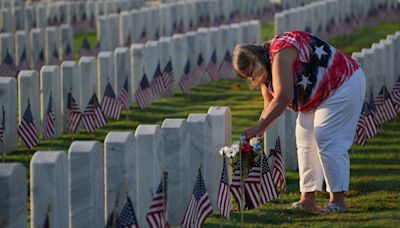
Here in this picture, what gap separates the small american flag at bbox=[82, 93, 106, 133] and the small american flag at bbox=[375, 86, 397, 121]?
3.49 meters

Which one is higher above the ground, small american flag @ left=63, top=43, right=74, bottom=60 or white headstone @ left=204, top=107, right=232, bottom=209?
small american flag @ left=63, top=43, right=74, bottom=60

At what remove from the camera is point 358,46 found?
A: 74.7 feet

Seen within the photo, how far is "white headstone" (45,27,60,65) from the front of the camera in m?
20.6

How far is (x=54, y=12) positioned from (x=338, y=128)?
735 inches

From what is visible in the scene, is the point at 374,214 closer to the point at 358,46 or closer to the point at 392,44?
the point at 392,44

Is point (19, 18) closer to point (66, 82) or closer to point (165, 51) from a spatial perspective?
point (165, 51)

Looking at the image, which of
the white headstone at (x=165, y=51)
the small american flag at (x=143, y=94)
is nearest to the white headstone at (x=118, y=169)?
the small american flag at (x=143, y=94)

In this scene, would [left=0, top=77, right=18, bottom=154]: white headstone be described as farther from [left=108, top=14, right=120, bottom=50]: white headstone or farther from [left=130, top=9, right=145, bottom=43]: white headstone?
[left=130, top=9, right=145, bottom=43]: white headstone

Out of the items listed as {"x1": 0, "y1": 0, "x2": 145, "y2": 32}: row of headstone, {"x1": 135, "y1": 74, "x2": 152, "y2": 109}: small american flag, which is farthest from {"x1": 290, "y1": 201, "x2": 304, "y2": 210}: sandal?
{"x1": 0, "y1": 0, "x2": 145, "y2": 32}: row of headstone

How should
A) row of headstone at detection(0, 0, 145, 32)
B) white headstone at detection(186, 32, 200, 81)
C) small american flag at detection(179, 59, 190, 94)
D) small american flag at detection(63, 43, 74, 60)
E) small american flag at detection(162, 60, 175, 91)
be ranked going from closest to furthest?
small american flag at detection(162, 60, 175, 91) < small american flag at detection(179, 59, 190, 94) < white headstone at detection(186, 32, 200, 81) < small american flag at detection(63, 43, 74, 60) < row of headstone at detection(0, 0, 145, 32)

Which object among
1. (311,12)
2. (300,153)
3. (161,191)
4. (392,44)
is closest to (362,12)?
(311,12)

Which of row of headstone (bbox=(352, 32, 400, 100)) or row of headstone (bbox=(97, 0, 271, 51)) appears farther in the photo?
row of headstone (bbox=(97, 0, 271, 51))

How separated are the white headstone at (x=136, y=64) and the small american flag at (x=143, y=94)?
50 centimetres

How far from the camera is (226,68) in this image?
19625 mm
